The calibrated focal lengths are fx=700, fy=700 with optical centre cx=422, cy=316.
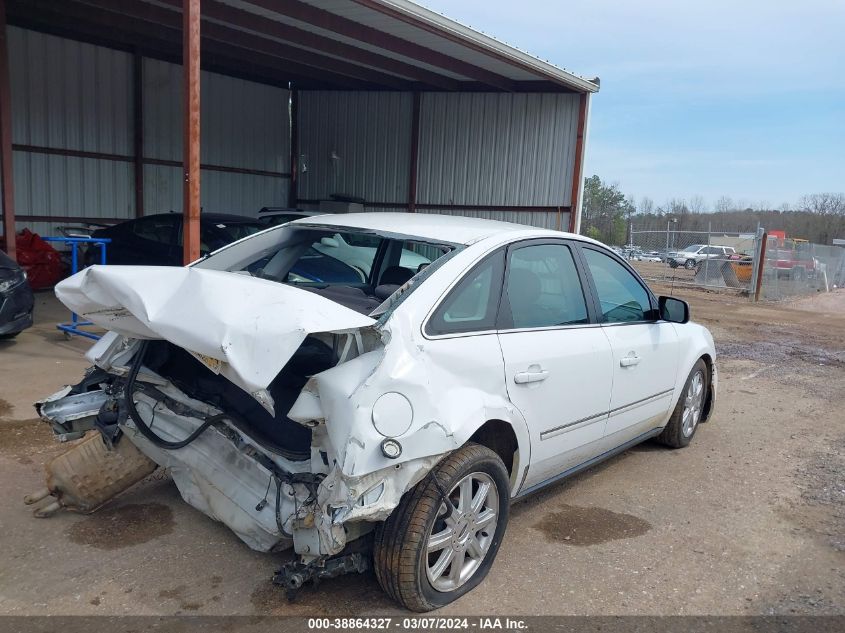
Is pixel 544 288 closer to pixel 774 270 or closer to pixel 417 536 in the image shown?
pixel 417 536

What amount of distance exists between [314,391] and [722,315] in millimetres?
14118

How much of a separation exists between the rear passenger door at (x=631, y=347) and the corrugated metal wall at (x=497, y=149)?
9289mm

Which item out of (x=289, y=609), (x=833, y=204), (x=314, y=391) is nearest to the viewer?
(x=314, y=391)

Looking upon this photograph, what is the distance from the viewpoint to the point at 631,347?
4324mm

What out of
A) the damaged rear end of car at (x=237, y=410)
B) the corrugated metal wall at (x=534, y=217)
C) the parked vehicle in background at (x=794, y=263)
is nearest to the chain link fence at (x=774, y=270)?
the parked vehicle in background at (x=794, y=263)

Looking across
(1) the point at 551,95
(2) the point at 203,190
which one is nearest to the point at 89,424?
(1) the point at 551,95

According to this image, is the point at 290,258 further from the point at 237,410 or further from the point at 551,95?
the point at 551,95

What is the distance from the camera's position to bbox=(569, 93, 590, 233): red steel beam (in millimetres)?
13203

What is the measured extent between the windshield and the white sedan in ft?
0.06

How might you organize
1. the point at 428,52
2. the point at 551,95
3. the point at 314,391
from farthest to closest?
1. the point at 551,95
2. the point at 428,52
3. the point at 314,391

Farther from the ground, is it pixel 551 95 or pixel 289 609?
pixel 551 95

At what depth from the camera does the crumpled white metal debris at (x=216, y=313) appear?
8.57 ft

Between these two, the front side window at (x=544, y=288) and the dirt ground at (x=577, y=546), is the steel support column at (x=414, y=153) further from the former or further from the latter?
the front side window at (x=544, y=288)

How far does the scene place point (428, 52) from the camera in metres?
11.9
